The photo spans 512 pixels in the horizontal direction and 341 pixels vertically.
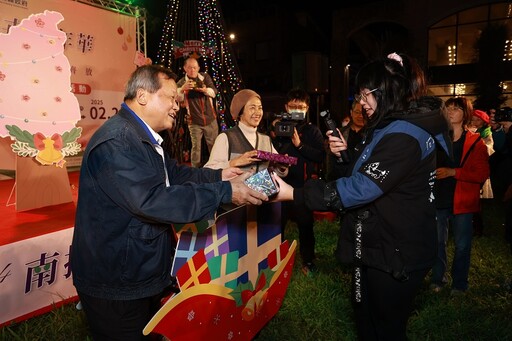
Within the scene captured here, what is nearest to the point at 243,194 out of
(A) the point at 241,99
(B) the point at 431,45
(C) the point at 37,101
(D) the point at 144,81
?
(D) the point at 144,81

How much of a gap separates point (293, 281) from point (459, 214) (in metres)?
1.74

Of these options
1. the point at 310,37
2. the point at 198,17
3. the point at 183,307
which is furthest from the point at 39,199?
the point at 310,37

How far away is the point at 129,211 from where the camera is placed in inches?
65.8

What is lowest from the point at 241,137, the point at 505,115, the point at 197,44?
the point at 241,137

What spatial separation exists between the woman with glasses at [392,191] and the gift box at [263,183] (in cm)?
17

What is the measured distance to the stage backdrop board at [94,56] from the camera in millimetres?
5781

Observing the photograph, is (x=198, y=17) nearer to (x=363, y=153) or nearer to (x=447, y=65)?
(x=363, y=153)

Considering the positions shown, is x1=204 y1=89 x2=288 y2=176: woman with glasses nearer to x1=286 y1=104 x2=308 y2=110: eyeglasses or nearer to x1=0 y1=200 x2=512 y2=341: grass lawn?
x1=286 y1=104 x2=308 y2=110: eyeglasses

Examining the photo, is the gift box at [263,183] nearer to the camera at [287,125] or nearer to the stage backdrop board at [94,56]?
the camera at [287,125]

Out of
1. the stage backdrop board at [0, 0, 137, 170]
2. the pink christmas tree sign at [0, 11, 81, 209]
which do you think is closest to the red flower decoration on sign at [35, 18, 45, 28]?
the pink christmas tree sign at [0, 11, 81, 209]

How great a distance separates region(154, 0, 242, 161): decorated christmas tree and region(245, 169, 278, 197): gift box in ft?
14.1

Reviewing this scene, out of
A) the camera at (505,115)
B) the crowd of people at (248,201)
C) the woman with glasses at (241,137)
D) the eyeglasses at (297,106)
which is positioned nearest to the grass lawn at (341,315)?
the crowd of people at (248,201)

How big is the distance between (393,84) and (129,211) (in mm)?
1383

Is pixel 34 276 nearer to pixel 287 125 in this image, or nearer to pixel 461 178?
pixel 287 125
